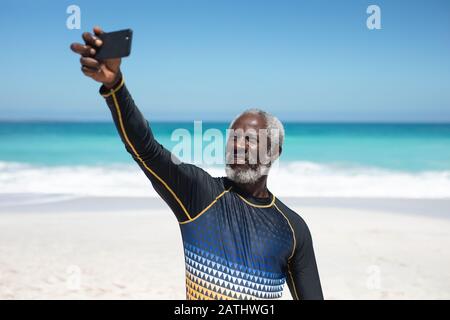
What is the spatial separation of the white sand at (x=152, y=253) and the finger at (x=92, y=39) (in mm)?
5009

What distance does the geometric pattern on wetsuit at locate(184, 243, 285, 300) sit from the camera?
6.15ft

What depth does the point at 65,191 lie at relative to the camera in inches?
591

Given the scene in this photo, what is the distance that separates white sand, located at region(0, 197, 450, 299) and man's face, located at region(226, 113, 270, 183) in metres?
4.33

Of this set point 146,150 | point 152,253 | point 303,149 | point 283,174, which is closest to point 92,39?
point 146,150

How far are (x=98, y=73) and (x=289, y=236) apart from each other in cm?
96

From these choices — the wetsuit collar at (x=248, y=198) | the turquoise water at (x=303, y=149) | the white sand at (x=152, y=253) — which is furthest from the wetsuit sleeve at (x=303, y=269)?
the turquoise water at (x=303, y=149)

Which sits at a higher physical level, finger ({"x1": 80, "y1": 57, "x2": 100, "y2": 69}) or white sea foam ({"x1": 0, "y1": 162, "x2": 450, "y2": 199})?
white sea foam ({"x1": 0, "y1": 162, "x2": 450, "y2": 199})

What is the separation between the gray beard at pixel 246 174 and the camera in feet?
6.56

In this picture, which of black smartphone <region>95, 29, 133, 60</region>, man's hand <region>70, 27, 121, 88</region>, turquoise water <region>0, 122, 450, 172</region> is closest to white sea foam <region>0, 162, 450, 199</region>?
turquoise water <region>0, 122, 450, 172</region>

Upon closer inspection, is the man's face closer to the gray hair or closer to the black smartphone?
the gray hair

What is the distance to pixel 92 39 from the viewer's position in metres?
1.36

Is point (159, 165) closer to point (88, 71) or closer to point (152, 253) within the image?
point (88, 71)
